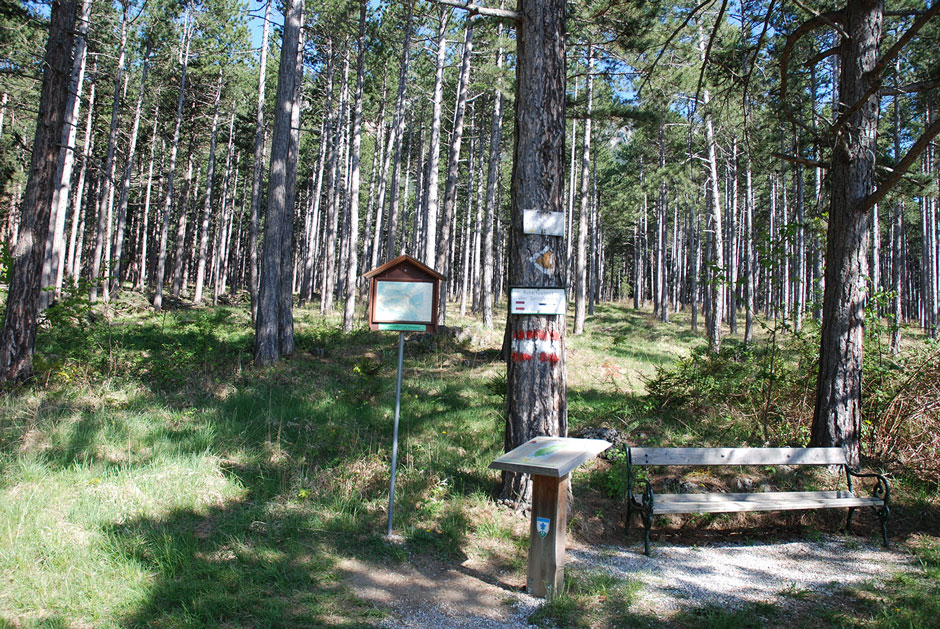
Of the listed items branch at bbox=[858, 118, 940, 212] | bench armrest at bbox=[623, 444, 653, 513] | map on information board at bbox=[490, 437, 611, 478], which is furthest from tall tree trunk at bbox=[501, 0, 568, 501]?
branch at bbox=[858, 118, 940, 212]

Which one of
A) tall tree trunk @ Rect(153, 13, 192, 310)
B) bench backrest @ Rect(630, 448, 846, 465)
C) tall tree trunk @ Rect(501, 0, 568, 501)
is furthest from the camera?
tall tree trunk @ Rect(153, 13, 192, 310)

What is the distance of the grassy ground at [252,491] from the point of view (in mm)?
3248

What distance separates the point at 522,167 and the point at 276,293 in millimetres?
7118

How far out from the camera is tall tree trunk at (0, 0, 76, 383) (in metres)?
7.34

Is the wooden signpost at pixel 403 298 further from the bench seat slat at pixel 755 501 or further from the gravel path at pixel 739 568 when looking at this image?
the bench seat slat at pixel 755 501

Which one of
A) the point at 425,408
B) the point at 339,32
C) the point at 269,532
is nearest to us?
the point at 269,532

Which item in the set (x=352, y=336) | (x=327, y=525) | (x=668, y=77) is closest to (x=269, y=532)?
(x=327, y=525)

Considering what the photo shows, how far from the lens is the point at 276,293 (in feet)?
34.0

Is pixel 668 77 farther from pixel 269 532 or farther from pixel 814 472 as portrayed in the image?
pixel 269 532

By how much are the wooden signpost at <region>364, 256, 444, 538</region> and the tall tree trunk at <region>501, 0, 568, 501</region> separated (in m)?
0.77

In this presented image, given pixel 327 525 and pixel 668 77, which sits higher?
pixel 668 77

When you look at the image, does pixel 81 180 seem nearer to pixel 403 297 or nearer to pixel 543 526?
pixel 403 297

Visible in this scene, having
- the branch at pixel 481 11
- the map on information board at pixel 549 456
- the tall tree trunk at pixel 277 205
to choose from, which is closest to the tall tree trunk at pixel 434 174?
the tall tree trunk at pixel 277 205

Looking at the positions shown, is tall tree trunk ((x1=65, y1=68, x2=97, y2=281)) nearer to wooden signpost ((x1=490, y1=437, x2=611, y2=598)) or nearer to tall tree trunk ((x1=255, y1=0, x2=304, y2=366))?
tall tree trunk ((x1=255, y1=0, x2=304, y2=366))
